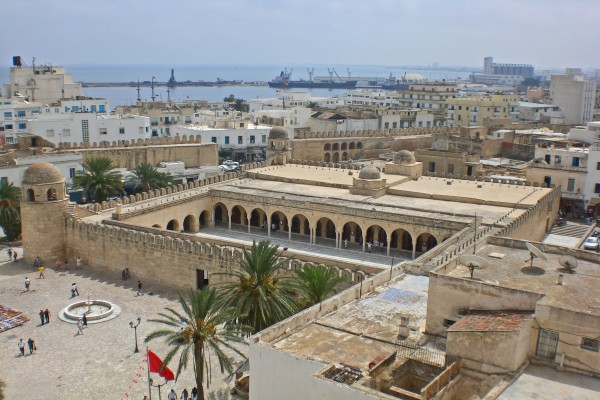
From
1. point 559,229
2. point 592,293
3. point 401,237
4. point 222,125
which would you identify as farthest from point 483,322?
point 222,125

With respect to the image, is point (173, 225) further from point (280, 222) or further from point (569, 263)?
point (569, 263)

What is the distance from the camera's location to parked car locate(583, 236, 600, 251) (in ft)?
112

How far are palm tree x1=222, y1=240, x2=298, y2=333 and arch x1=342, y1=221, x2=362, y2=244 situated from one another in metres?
17.1

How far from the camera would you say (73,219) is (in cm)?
3212

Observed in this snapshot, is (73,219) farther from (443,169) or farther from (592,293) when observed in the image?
(443,169)

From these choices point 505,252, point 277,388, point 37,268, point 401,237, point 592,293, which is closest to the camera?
point 277,388

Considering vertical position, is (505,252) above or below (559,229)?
above

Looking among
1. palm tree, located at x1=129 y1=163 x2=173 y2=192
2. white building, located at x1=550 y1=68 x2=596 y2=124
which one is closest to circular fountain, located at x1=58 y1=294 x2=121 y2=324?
palm tree, located at x1=129 y1=163 x2=173 y2=192

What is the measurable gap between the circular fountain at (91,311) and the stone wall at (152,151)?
22.9 metres

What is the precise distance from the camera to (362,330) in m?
16.1

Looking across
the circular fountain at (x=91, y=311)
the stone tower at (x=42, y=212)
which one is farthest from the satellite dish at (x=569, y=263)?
the stone tower at (x=42, y=212)

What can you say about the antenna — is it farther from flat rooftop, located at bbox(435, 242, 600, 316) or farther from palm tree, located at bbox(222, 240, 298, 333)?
palm tree, located at bbox(222, 240, 298, 333)

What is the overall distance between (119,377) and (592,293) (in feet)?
47.9

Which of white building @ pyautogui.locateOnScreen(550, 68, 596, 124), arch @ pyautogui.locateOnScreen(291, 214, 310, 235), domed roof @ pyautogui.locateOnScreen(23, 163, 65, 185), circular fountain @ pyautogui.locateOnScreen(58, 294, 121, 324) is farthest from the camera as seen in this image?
white building @ pyautogui.locateOnScreen(550, 68, 596, 124)
